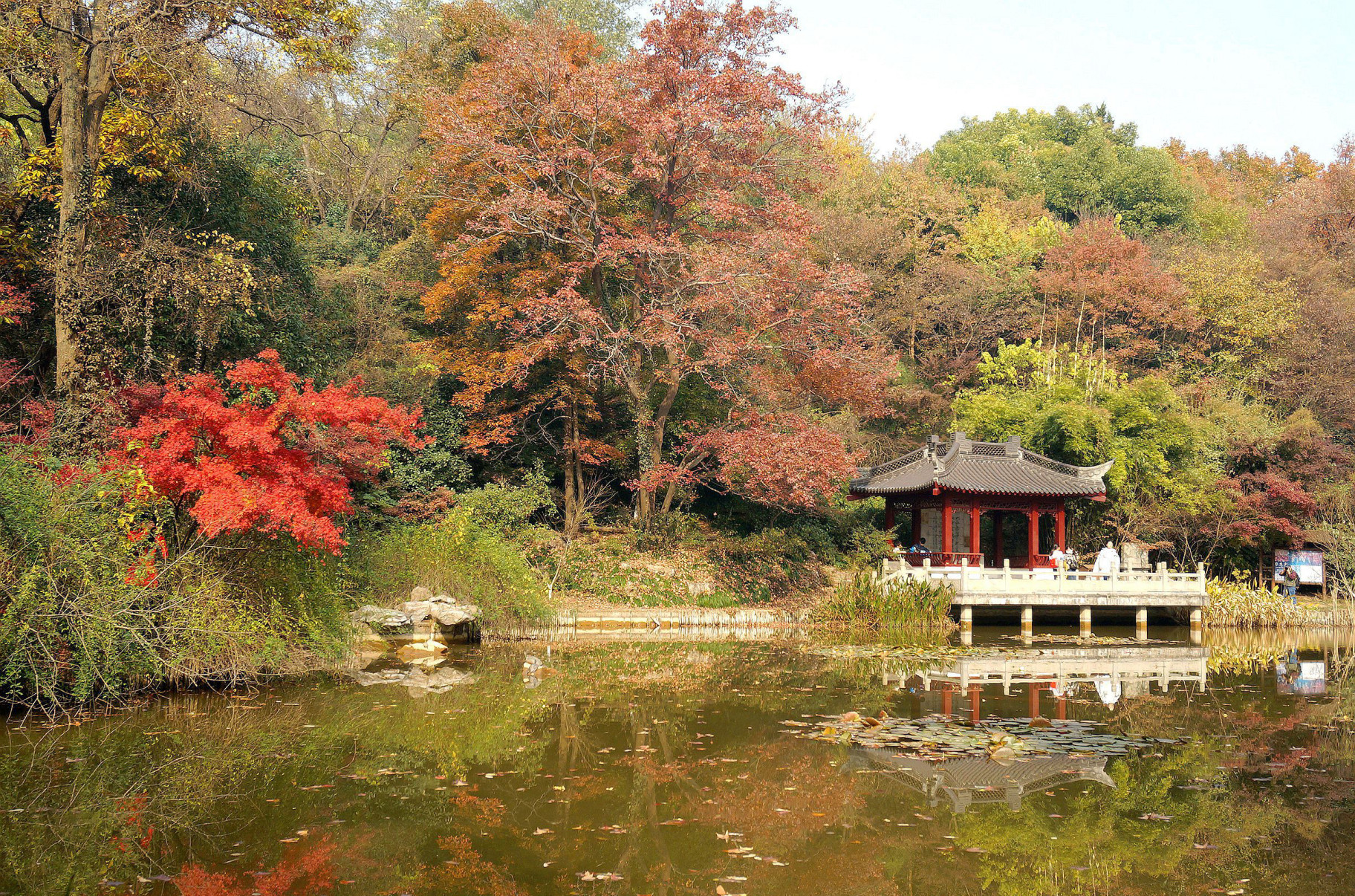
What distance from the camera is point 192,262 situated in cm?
1302

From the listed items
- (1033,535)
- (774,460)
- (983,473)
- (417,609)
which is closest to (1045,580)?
(983,473)

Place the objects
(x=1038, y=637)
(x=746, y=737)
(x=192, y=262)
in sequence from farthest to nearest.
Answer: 1. (x=1038, y=637)
2. (x=192, y=262)
3. (x=746, y=737)

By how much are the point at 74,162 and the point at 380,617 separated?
6742 mm

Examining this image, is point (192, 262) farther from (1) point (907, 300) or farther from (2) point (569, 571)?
(1) point (907, 300)

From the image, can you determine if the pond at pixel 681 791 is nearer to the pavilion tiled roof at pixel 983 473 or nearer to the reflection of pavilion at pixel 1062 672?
the reflection of pavilion at pixel 1062 672

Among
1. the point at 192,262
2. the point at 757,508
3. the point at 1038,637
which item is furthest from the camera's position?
the point at 757,508

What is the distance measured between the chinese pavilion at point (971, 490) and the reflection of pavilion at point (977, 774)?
41.7ft

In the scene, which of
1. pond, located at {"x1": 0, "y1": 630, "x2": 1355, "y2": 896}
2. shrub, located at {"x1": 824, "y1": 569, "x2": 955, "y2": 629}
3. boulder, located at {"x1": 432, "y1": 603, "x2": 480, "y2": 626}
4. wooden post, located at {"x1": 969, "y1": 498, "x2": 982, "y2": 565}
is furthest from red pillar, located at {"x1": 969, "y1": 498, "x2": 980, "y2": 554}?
boulder, located at {"x1": 432, "y1": 603, "x2": 480, "y2": 626}

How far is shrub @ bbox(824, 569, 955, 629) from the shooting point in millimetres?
17578

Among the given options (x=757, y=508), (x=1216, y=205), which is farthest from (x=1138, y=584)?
(x=1216, y=205)

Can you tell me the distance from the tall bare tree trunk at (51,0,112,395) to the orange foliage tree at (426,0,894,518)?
7.25 metres

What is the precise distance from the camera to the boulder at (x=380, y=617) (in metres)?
13.8

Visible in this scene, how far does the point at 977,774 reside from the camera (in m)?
7.50

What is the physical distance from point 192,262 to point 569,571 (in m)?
8.48
